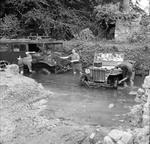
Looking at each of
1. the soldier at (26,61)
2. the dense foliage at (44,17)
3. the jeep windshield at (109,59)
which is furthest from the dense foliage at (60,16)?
the jeep windshield at (109,59)

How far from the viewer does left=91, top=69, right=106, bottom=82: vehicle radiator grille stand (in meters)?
12.8

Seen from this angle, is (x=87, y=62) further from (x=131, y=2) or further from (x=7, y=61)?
(x=131, y=2)

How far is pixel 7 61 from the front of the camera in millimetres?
Result: 15836

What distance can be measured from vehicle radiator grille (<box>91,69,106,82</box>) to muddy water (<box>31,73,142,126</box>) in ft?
1.54

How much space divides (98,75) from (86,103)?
265 cm

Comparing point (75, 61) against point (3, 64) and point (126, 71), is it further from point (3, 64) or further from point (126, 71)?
point (3, 64)

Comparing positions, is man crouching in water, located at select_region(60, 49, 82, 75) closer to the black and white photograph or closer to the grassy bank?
the black and white photograph

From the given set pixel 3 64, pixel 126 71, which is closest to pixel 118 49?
pixel 126 71

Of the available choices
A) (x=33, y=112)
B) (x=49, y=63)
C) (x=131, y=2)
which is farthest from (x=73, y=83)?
(x=131, y=2)

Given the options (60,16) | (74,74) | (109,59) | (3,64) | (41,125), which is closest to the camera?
(41,125)

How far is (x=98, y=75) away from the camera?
12852mm

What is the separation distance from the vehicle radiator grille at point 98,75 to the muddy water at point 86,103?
1.54 feet

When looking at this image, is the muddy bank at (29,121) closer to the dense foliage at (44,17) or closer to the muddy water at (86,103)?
the muddy water at (86,103)

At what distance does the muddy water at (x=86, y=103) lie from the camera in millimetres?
8854
